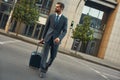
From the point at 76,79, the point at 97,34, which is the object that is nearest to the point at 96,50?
the point at 97,34

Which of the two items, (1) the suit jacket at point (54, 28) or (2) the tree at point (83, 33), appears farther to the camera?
(2) the tree at point (83, 33)

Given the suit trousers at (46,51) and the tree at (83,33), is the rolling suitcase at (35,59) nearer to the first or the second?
the suit trousers at (46,51)

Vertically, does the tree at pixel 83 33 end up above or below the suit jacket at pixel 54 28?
below

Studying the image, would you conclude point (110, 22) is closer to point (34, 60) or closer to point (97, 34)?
point (97, 34)

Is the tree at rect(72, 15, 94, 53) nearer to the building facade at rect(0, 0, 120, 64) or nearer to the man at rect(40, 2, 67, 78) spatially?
the building facade at rect(0, 0, 120, 64)

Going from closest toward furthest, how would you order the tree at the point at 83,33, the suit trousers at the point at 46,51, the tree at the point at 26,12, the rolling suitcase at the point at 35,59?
the suit trousers at the point at 46,51
the rolling suitcase at the point at 35,59
the tree at the point at 26,12
the tree at the point at 83,33

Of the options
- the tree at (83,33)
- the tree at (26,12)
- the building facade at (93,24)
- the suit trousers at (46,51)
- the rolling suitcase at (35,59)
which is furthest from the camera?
the building facade at (93,24)

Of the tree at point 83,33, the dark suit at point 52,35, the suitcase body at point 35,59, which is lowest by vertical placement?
the tree at point 83,33

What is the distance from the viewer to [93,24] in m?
55.8

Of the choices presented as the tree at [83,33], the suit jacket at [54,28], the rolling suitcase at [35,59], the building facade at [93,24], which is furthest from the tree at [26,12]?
the suit jacket at [54,28]

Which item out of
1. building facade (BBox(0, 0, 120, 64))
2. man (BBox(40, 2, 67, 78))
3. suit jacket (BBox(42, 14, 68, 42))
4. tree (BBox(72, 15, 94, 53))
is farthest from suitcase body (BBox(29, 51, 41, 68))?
building facade (BBox(0, 0, 120, 64))

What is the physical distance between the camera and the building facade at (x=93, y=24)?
52.4 m

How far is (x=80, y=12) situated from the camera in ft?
173

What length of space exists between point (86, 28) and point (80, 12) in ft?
34.5
